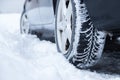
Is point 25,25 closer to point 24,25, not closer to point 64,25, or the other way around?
point 24,25

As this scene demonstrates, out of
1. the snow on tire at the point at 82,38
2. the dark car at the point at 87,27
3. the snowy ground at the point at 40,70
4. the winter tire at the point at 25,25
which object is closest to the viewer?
the snowy ground at the point at 40,70

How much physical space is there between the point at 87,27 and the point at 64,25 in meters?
0.45

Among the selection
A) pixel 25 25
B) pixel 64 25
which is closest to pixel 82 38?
pixel 64 25

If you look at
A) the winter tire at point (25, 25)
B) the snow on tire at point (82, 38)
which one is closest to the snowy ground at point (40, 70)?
the snow on tire at point (82, 38)

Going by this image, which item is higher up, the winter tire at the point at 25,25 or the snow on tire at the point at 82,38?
the snow on tire at the point at 82,38

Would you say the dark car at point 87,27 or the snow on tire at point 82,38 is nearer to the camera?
the dark car at point 87,27

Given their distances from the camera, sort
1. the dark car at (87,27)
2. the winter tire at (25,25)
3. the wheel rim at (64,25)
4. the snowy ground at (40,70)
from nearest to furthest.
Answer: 1. the snowy ground at (40,70)
2. the dark car at (87,27)
3. the wheel rim at (64,25)
4. the winter tire at (25,25)

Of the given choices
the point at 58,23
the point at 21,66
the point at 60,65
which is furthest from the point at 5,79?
the point at 58,23

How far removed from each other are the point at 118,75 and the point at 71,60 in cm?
43

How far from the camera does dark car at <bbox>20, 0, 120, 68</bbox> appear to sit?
2232 millimetres

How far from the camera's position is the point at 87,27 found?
257 cm

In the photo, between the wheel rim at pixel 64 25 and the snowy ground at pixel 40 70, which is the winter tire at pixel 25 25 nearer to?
the snowy ground at pixel 40 70

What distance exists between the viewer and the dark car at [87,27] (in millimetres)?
2232

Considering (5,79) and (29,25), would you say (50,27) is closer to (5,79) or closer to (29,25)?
(29,25)
